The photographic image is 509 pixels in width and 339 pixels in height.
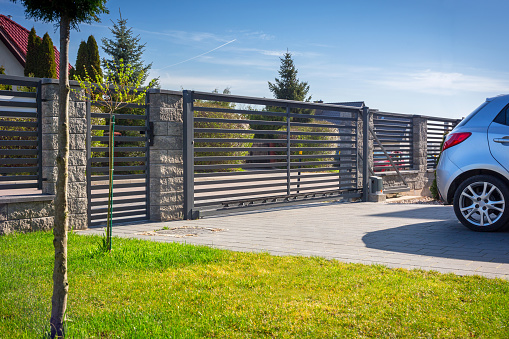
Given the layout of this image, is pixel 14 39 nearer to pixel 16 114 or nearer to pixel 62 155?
pixel 16 114

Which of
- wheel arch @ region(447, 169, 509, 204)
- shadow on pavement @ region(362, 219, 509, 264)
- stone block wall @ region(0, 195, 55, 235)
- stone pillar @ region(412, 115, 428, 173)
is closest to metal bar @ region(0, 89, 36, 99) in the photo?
stone block wall @ region(0, 195, 55, 235)

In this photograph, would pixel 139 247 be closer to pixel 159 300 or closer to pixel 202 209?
pixel 159 300

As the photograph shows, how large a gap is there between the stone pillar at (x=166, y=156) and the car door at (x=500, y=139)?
526cm

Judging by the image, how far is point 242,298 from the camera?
421 cm

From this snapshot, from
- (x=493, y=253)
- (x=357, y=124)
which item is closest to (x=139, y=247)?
(x=493, y=253)

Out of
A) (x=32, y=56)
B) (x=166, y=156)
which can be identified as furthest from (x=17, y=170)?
(x=32, y=56)

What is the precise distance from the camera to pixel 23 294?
4375mm

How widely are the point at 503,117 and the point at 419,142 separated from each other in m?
9.54

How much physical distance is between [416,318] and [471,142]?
4.67 metres

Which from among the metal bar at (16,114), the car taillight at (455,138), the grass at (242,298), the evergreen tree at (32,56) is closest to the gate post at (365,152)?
the car taillight at (455,138)

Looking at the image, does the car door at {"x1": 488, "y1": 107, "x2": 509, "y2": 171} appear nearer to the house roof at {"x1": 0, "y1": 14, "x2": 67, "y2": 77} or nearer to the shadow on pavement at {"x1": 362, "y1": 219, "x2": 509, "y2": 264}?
the shadow on pavement at {"x1": 362, "y1": 219, "x2": 509, "y2": 264}

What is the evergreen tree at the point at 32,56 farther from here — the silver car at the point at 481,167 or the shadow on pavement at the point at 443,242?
the silver car at the point at 481,167

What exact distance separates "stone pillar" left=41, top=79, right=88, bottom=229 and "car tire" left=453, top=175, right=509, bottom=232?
19.5ft

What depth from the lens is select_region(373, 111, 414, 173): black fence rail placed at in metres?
15.0
